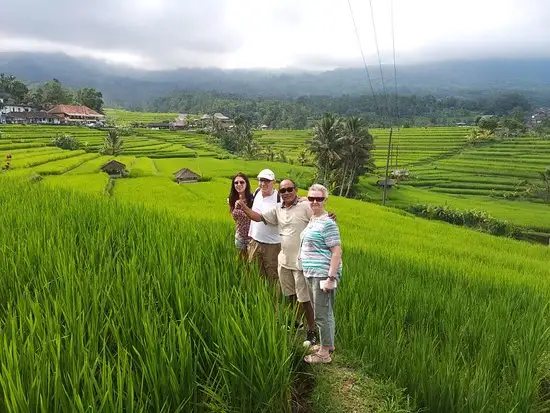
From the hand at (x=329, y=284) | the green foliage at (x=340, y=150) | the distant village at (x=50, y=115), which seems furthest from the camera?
the distant village at (x=50, y=115)

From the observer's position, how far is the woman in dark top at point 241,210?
13.4 feet

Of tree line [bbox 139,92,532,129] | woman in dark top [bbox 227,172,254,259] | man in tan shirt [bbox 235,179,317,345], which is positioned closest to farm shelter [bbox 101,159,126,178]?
woman in dark top [bbox 227,172,254,259]

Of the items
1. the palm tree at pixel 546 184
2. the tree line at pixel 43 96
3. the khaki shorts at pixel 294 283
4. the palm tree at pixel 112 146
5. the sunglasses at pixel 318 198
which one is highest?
the tree line at pixel 43 96

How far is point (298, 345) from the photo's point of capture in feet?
8.74

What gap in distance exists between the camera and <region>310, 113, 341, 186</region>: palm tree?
35.8 meters

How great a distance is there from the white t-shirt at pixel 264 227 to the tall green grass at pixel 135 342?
535mm

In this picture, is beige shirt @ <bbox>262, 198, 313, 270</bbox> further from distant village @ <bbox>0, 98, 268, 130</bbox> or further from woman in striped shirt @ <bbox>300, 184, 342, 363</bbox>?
distant village @ <bbox>0, 98, 268, 130</bbox>

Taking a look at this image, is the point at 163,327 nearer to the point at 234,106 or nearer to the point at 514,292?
the point at 514,292

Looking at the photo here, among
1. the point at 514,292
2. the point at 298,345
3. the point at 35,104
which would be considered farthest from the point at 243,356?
the point at 35,104

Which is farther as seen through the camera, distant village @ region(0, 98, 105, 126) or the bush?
distant village @ region(0, 98, 105, 126)

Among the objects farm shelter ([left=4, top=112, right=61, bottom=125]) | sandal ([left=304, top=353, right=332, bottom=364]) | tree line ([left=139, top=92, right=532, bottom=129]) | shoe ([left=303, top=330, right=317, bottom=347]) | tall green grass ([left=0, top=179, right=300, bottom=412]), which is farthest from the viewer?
tree line ([left=139, top=92, right=532, bottom=129])

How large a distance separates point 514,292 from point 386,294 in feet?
8.80

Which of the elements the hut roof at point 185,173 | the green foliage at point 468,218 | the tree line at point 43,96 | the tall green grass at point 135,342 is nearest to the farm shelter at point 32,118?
the tree line at point 43,96

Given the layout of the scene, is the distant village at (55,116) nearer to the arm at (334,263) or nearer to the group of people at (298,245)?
the group of people at (298,245)
